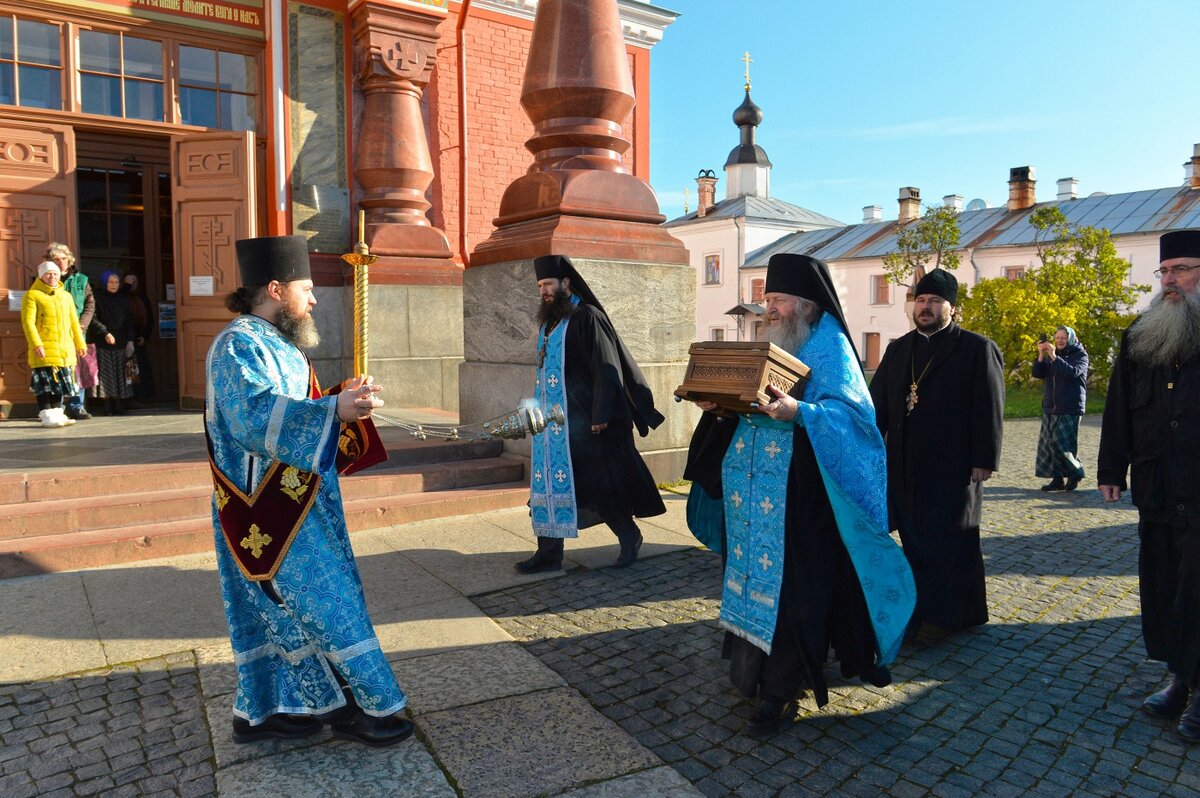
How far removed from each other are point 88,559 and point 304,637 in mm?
2877

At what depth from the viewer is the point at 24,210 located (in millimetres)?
9016

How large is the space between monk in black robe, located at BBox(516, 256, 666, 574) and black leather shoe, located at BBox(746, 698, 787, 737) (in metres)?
2.12

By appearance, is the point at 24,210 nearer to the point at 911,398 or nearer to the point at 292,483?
the point at 292,483

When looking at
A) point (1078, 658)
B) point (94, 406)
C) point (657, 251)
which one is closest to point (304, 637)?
point (1078, 658)

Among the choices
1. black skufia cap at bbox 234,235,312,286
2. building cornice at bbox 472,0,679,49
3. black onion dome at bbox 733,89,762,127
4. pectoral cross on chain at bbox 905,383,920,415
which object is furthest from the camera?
black onion dome at bbox 733,89,762,127

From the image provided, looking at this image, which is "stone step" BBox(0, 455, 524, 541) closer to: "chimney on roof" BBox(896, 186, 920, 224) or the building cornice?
the building cornice

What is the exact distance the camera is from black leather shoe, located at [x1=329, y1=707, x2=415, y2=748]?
9.84 feet

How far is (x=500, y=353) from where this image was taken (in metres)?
7.33

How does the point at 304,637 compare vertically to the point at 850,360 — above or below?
below

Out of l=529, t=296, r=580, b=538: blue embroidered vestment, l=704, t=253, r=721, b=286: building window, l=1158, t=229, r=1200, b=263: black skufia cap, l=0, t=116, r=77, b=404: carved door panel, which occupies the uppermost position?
l=704, t=253, r=721, b=286: building window

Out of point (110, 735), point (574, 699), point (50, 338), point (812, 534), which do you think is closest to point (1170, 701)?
point (812, 534)

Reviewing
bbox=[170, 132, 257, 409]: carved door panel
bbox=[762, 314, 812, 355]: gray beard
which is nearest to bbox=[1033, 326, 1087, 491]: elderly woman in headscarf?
bbox=[762, 314, 812, 355]: gray beard

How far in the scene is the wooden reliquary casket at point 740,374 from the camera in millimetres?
3051

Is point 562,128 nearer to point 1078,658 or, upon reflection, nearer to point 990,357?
point 990,357
